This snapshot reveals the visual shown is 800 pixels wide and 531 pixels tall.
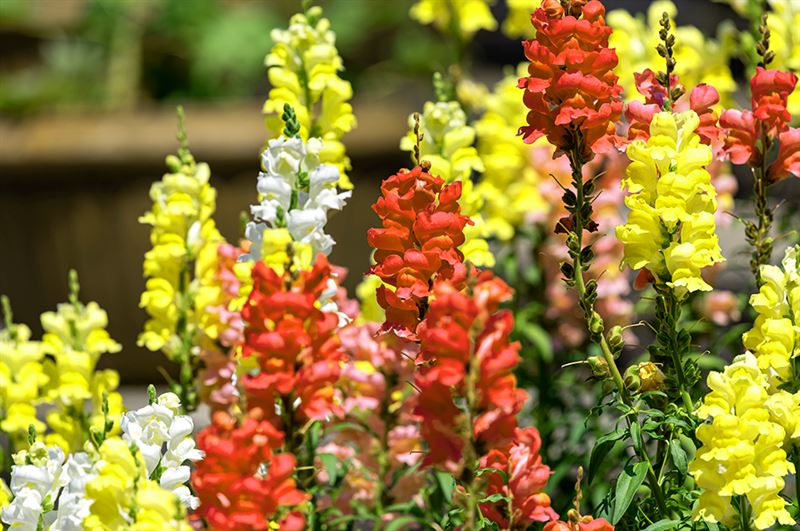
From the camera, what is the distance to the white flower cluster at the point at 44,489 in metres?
2.01

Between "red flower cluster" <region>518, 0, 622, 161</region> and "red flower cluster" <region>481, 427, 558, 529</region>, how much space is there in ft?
1.55

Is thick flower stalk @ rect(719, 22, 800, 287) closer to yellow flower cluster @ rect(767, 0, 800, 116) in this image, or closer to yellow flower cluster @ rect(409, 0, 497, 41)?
yellow flower cluster @ rect(767, 0, 800, 116)

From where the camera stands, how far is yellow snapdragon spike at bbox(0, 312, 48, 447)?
265 centimetres

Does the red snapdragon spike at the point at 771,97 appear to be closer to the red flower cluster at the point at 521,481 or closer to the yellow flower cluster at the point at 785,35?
the yellow flower cluster at the point at 785,35

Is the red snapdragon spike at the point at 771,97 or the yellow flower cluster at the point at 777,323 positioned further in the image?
the red snapdragon spike at the point at 771,97

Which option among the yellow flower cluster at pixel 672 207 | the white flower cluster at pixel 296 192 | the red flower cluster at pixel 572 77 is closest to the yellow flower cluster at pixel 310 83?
the white flower cluster at pixel 296 192

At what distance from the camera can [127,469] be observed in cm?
192

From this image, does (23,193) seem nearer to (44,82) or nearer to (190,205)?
(44,82)

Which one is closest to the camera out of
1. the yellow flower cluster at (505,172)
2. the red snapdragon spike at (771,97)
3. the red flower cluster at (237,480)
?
the red flower cluster at (237,480)

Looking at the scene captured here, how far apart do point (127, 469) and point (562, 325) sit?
6.77 ft

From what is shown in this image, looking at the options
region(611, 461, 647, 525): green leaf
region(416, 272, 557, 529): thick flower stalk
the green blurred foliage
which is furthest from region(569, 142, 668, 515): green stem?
the green blurred foliage

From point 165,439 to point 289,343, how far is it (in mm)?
342

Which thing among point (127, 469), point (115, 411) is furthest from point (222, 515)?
point (115, 411)

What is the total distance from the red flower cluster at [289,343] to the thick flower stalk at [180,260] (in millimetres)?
784
